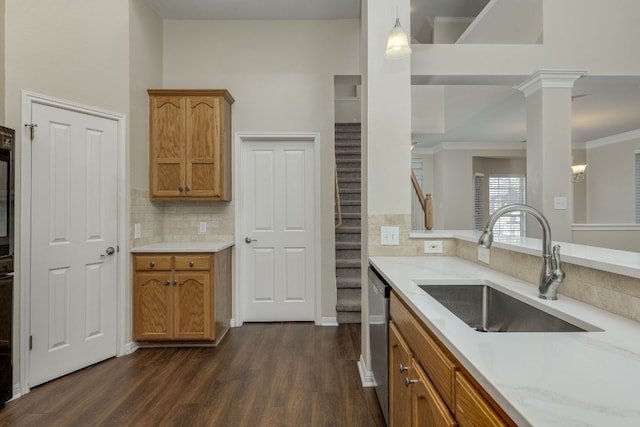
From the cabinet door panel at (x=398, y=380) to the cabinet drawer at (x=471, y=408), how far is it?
494 millimetres

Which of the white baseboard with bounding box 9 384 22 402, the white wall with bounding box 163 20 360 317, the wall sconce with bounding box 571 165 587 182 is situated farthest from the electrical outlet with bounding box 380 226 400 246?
the wall sconce with bounding box 571 165 587 182

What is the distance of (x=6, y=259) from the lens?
7.68 ft

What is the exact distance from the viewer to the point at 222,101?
3.71m

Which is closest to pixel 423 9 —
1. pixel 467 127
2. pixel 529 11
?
pixel 467 127

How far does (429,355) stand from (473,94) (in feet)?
16.6

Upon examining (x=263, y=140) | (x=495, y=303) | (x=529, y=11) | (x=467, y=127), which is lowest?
(x=495, y=303)

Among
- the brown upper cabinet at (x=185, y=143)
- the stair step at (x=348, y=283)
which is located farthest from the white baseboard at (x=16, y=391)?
the stair step at (x=348, y=283)

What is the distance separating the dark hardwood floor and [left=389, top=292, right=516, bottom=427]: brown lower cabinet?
72 centimetres

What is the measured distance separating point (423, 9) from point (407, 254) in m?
5.25

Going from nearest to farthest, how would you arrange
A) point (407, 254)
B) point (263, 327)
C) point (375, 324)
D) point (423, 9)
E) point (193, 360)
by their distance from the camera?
point (375, 324) → point (407, 254) → point (193, 360) → point (263, 327) → point (423, 9)

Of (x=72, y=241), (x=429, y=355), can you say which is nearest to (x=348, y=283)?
(x=72, y=241)

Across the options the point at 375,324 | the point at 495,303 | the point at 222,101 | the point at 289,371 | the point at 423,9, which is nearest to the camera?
the point at 495,303

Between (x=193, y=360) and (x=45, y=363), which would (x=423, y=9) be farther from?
(x=45, y=363)

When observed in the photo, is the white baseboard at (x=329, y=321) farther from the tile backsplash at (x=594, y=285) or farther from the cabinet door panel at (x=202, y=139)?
the tile backsplash at (x=594, y=285)
